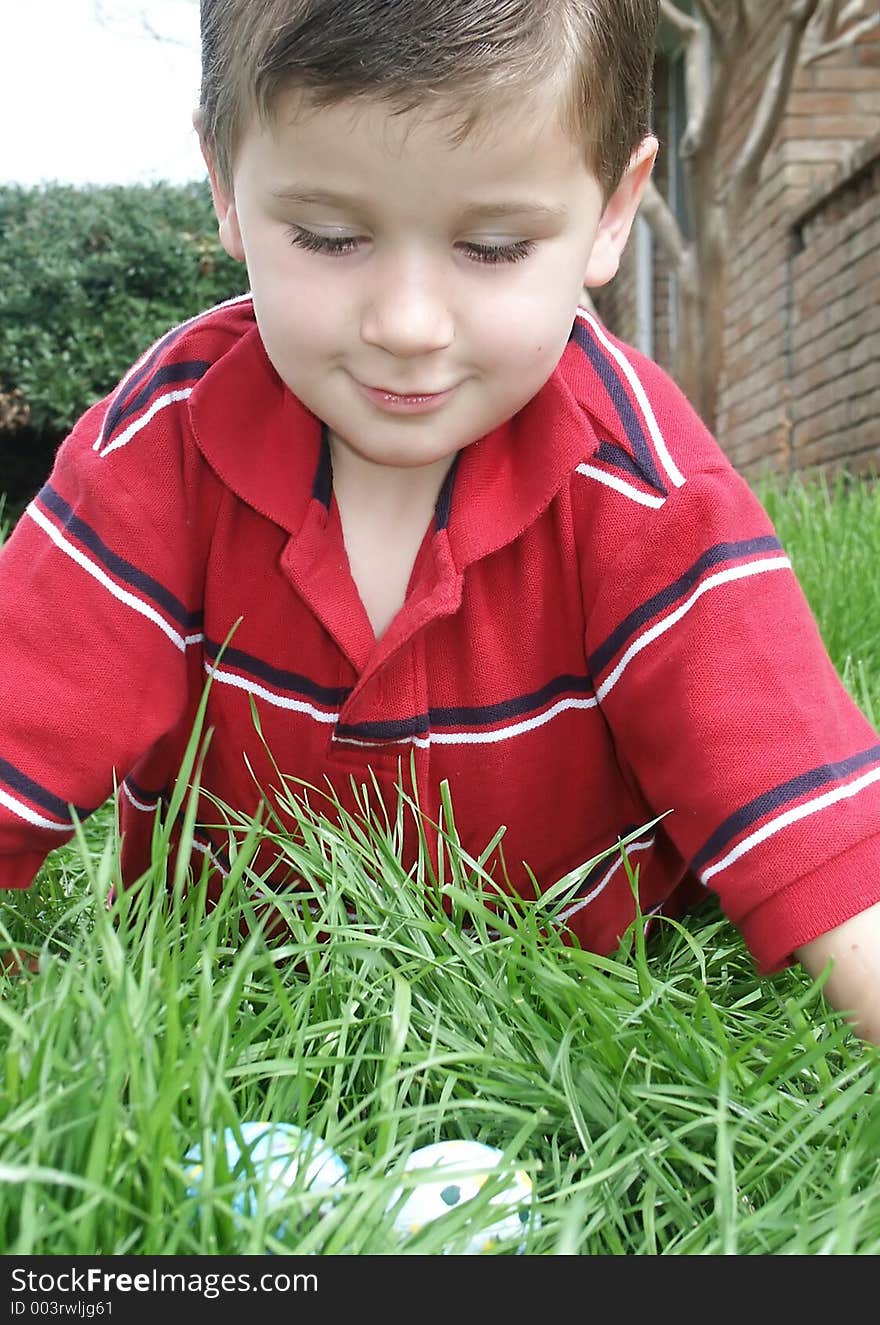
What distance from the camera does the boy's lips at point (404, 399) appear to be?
141cm

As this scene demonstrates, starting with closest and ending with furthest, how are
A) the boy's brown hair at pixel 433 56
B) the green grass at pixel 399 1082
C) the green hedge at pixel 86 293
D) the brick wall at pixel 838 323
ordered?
the green grass at pixel 399 1082 → the boy's brown hair at pixel 433 56 → the brick wall at pixel 838 323 → the green hedge at pixel 86 293

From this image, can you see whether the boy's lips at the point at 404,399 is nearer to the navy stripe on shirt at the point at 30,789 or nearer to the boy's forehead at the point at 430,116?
the boy's forehead at the point at 430,116

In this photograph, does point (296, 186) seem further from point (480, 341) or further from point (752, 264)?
point (752, 264)

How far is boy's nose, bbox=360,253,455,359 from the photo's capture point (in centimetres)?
128

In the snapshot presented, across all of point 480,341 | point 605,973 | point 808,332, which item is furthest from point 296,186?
point 808,332

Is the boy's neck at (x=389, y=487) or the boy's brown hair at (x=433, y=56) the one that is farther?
the boy's neck at (x=389, y=487)

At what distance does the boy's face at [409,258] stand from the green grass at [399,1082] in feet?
1.53

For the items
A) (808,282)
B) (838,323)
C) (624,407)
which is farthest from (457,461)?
(808,282)

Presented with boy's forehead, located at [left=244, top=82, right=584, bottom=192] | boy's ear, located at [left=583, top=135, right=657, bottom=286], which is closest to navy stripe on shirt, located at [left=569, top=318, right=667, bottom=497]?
boy's ear, located at [left=583, top=135, right=657, bottom=286]

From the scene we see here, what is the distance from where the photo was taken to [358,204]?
124cm

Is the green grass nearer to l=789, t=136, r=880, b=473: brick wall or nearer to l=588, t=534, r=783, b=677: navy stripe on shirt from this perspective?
l=588, t=534, r=783, b=677: navy stripe on shirt

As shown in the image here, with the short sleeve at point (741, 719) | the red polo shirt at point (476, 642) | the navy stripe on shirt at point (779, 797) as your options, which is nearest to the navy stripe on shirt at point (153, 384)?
the red polo shirt at point (476, 642)

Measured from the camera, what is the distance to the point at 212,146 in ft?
4.87

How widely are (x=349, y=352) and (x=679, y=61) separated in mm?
9769
